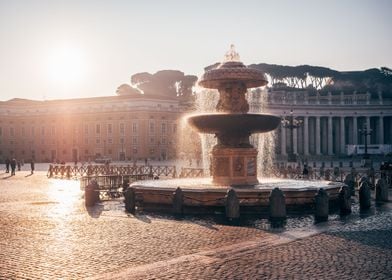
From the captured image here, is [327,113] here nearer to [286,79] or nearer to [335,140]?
[335,140]

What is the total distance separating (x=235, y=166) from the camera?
2083cm

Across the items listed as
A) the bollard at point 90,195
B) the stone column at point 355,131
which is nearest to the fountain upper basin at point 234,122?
the bollard at point 90,195

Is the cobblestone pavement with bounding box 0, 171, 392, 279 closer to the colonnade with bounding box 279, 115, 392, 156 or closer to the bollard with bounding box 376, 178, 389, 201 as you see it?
the bollard with bounding box 376, 178, 389, 201

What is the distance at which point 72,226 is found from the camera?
14.8 meters

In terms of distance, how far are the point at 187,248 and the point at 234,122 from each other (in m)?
9.09

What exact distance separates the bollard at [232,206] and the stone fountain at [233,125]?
4.55m

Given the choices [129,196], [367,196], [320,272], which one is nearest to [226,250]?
[320,272]

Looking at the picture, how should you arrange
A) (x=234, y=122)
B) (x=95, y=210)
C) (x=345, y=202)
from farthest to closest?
(x=234, y=122) < (x=95, y=210) < (x=345, y=202)

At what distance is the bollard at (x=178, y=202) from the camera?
56.4 feet

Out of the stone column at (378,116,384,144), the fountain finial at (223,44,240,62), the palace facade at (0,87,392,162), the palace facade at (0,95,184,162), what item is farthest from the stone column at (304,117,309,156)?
the fountain finial at (223,44,240,62)

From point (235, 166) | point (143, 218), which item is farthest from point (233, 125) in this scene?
point (143, 218)

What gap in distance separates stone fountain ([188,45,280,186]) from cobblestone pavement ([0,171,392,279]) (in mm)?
4932

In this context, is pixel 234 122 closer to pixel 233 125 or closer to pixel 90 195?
pixel 233 125

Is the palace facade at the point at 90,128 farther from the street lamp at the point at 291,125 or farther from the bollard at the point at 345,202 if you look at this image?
the bollard at the point at 345,202
